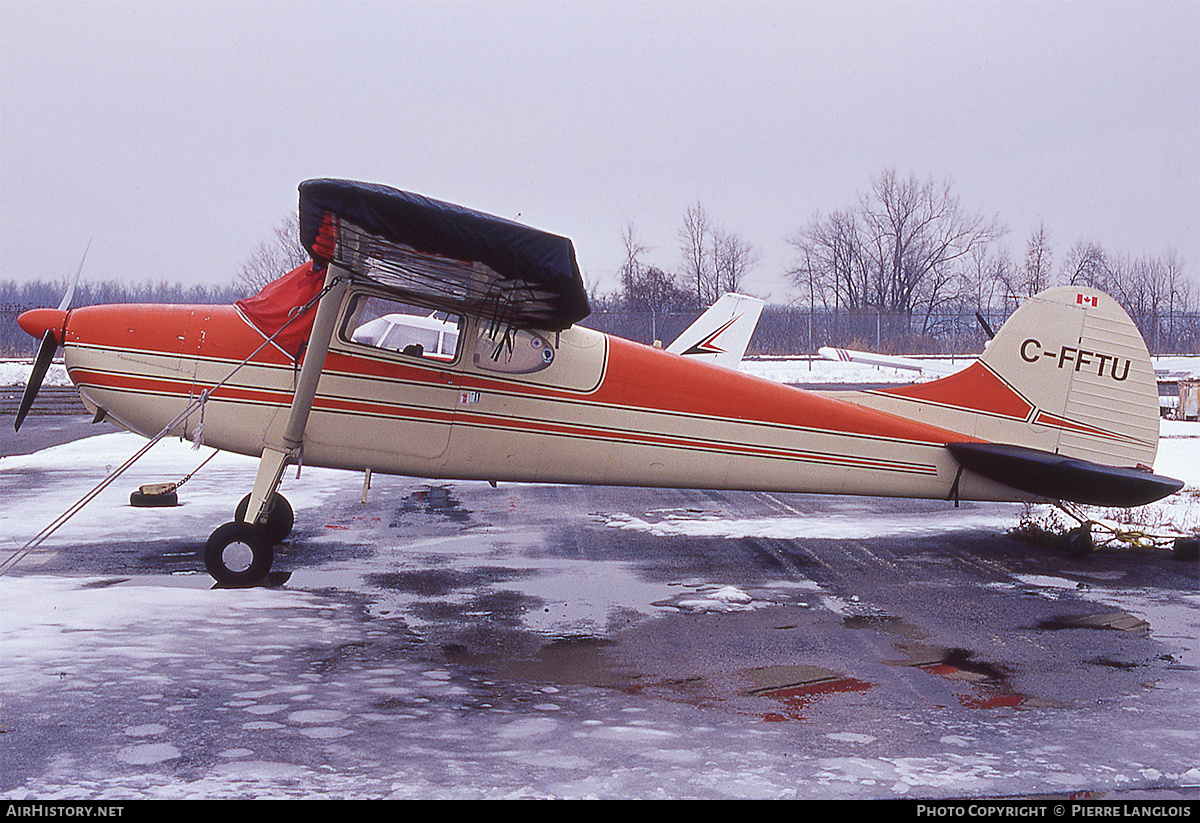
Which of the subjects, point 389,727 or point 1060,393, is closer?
point 389,727

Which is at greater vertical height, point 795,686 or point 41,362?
point 41,362

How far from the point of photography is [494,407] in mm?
7383

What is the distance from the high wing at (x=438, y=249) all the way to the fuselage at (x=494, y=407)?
0.59 metres

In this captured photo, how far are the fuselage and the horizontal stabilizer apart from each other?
A: 2.08 feet

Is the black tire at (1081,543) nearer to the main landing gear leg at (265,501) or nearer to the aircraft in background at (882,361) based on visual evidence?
the main landing gear leg at (265,501)

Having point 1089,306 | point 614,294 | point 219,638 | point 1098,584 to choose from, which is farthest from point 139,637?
point 614,294

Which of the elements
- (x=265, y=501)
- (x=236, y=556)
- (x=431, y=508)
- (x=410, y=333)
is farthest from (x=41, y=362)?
(x=431, y=508)

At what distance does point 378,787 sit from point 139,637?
2.63 m

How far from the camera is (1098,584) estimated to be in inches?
287

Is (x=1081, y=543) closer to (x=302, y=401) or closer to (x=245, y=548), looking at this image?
(x=302, y=401)

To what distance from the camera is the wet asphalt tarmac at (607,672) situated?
3.67 meters

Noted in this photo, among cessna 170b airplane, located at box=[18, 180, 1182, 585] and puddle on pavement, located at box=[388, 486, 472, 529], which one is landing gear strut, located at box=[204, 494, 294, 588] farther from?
puddle on pavement, located at box=[388, 486, 472, 529]

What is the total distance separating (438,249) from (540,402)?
6.60 feet

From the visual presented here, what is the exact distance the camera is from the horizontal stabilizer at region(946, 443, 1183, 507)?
7.66 m
